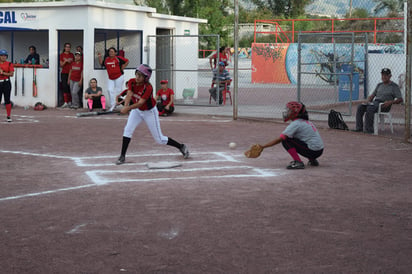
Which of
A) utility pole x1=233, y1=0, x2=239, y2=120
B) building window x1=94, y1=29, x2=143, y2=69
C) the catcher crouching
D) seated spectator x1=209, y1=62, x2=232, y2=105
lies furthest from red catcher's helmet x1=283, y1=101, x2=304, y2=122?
building window x1=94, y1=29, x2=143, y2=69

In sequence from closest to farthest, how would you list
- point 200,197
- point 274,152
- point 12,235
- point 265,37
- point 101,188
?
point 12,235 < point 200,197 < point 101,188 < point 274,152 < point 265,37

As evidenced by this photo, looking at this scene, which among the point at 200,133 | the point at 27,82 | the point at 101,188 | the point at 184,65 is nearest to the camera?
the point at 101,188

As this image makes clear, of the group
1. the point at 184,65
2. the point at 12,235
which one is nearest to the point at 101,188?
the point at 12,235

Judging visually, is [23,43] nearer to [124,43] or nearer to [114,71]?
[124,43]

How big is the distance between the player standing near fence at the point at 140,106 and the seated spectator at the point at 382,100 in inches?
217

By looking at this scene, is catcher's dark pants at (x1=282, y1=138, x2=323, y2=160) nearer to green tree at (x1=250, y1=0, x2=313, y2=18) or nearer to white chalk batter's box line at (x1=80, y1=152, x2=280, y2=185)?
white chalk batter's box line at (x1=80, y1=152, x2=280, y2=185)

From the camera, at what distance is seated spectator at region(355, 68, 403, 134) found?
602 inches

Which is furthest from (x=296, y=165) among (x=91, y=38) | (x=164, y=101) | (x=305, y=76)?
(x=305, y=76)

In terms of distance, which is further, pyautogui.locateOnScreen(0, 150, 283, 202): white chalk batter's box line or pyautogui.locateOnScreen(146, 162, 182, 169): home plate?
pyautogui.locateOnScreen(146, 162, 182, 169): home plate

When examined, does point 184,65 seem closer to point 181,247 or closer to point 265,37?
point 265,37

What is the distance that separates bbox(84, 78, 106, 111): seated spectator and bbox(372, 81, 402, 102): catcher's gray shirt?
29.7 ft

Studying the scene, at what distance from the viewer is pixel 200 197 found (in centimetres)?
841

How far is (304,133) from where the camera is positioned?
35.0 feet

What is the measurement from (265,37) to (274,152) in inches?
1221
